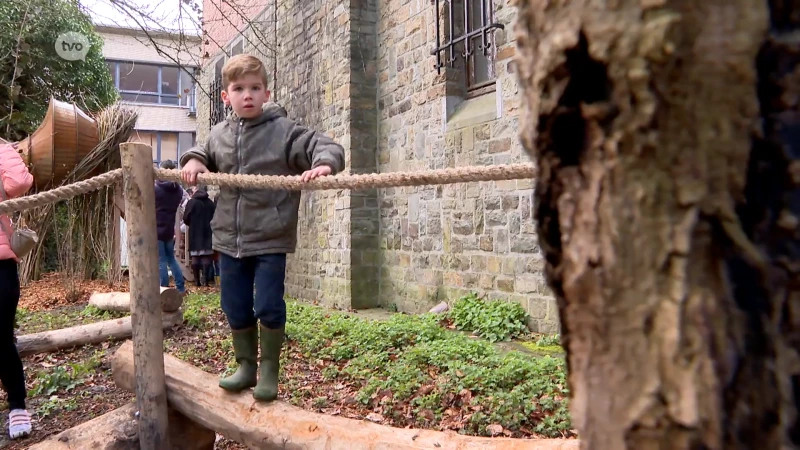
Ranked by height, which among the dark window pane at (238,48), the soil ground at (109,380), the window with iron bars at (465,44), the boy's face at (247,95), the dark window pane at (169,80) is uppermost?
the dark window pane at (169,80)

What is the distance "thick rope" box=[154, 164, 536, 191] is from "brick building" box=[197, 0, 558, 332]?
128 inches

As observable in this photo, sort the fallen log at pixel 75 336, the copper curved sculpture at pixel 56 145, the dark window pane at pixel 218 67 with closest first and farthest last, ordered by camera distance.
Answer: the fallen log at pixel 75 336 → the copper curved sculpture at pixel 56 145 → the dark window pane at pixel 218 67

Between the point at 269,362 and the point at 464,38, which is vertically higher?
the point at 464,38

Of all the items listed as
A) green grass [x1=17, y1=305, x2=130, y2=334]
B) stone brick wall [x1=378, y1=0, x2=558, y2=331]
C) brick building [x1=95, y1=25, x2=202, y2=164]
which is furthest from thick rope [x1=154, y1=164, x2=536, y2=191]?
brick building [x1=95, y1=25, x2=202, y2=164]

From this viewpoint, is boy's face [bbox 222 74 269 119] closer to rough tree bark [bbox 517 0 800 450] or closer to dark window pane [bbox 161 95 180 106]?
rough tree bark [bbox 517 0 800 450]

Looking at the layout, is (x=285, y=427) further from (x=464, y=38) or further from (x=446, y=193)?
(x=464, y=38)

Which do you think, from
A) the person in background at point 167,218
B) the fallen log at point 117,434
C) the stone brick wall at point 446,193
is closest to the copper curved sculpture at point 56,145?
the person in background at point 167,218

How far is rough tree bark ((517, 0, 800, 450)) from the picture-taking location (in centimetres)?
49

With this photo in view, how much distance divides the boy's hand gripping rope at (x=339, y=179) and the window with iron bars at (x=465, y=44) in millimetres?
4093

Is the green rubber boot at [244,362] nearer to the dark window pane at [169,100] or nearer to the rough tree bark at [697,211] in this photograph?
the rough tree bark at [697,211]

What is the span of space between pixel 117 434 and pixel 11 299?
1.18 meters

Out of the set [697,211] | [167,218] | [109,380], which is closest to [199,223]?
[167,218]

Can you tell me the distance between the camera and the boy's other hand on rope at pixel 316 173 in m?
2.31

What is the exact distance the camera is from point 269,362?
2.54 meters
